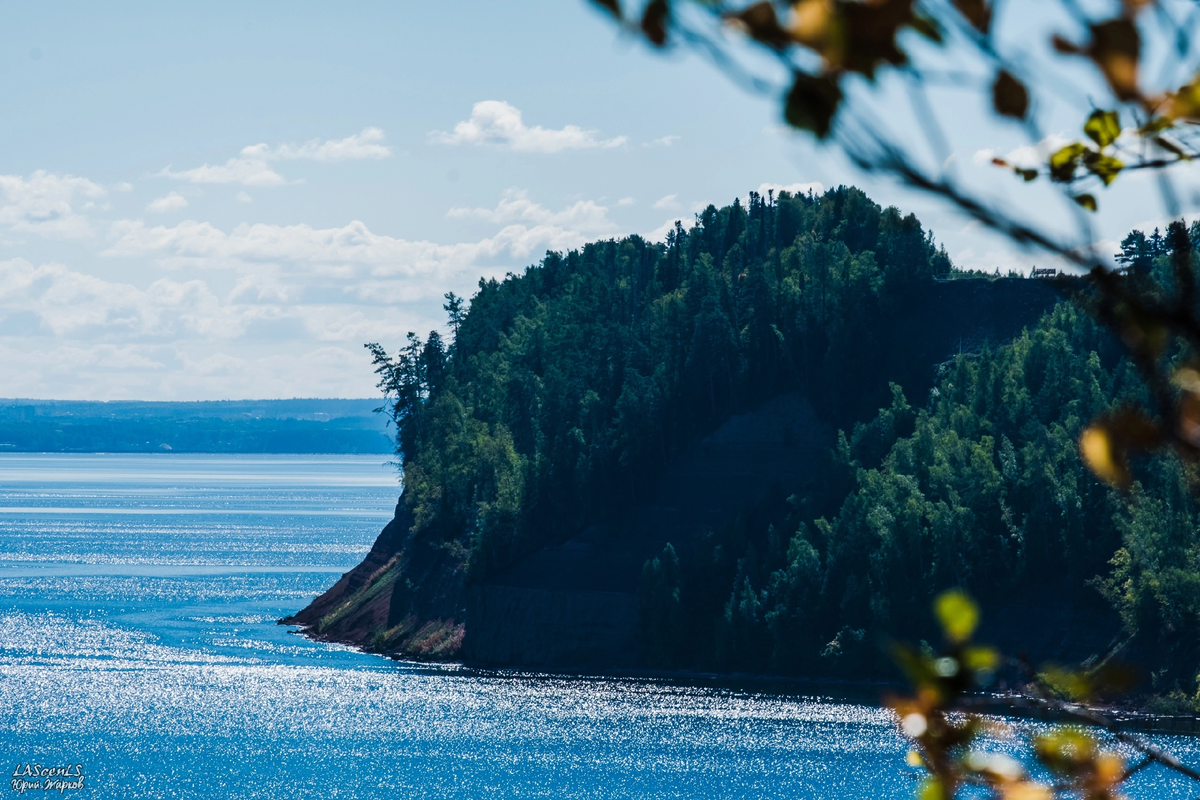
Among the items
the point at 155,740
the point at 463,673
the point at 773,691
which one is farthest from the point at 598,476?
the point at 155,740

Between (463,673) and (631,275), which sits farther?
(631,275)

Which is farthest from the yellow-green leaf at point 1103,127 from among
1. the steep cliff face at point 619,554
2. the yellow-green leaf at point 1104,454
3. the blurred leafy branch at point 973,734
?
the steep cliff face at point 619,554

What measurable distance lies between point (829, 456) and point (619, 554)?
1398 cm

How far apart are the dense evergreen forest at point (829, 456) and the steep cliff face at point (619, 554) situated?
127 centimetres

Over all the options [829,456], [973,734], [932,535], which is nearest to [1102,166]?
[973,734]

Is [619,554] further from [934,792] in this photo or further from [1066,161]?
[934,792]

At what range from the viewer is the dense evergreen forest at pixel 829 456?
81.9m

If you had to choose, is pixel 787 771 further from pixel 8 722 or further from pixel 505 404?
pixel 505 404

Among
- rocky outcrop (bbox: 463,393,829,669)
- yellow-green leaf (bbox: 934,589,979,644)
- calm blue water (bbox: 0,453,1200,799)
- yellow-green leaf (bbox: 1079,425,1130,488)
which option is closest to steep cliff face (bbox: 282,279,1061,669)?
rocky outcrop (bbox: 463,393,829,669)

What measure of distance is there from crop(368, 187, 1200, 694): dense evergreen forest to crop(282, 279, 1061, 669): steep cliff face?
1272mm

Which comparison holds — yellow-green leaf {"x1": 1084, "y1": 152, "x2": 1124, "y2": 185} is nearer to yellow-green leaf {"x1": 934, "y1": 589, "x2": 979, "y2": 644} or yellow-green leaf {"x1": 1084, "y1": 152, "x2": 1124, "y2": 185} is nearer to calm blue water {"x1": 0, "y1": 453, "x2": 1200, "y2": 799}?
yellow-green leaf {"x1": 934, "y1": 589, "x2": 979, "y2": 644}

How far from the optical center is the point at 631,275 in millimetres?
119438

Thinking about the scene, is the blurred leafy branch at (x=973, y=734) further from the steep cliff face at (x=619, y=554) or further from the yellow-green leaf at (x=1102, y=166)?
the steep cliff face at (x=619, y=554)

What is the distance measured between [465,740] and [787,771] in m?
15.1
